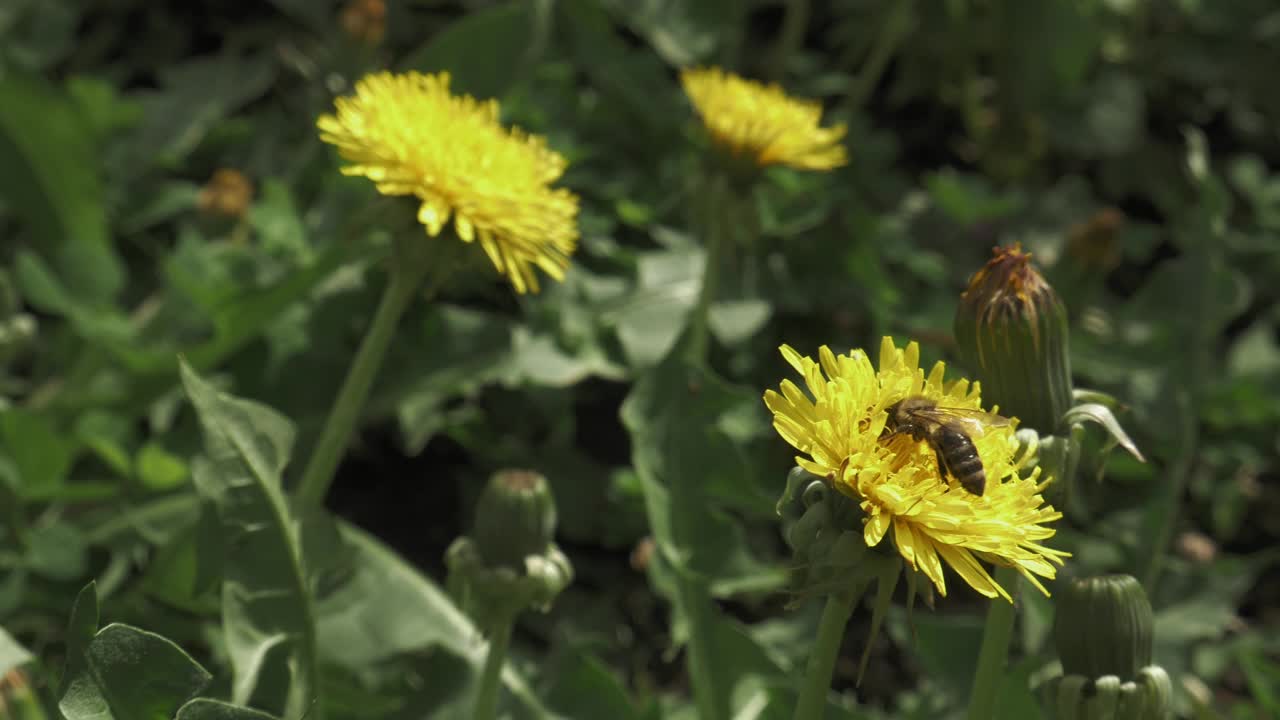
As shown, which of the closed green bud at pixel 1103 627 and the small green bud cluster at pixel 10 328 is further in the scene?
the small green bud cluster at pixel 10 328

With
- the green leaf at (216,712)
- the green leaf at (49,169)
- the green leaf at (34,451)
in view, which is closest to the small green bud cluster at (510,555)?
the green leaf at (216,712)

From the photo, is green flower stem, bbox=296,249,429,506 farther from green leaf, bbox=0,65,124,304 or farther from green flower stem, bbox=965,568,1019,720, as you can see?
green leaf, bbox=0,65,124,304

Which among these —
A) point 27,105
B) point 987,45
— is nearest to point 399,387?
point 27,105

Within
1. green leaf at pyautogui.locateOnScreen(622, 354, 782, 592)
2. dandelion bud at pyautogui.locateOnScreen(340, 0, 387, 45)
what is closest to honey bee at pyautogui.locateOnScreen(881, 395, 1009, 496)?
green leaf at pyautogui.locateOnScreen(622, 354, 782, 592)

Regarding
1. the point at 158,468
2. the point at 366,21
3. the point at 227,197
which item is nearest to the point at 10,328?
the point at 158,468

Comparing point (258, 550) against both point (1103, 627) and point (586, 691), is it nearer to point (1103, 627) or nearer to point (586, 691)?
point (586, 691)

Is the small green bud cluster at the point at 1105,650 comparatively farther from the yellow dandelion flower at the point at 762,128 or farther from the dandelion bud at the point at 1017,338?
the yellow dandelion flower at the point at 762,128
